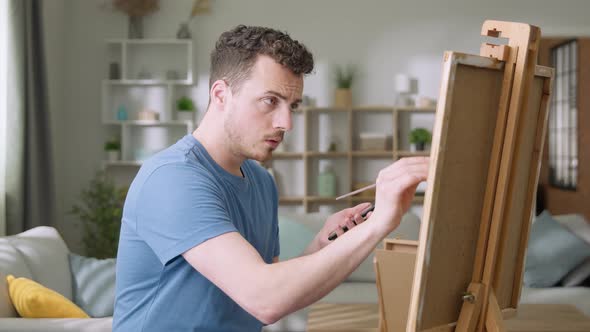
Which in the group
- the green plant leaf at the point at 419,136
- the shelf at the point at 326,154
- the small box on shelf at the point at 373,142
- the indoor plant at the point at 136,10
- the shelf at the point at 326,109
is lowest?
the shelf at the point at 326,154

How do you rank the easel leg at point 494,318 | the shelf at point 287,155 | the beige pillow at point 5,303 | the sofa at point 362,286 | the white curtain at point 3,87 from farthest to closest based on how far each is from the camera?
1. the shelf at point 287,155
2. the white curtain at point 3,87
3. the sofa at point 362,286
4. the beige pillow at point 5,303
5. the easel leg at point 494,318

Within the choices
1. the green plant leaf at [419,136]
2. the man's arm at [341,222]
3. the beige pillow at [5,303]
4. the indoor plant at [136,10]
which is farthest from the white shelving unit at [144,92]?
the man's arm at [341,222]

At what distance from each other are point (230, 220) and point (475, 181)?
0.48 metres

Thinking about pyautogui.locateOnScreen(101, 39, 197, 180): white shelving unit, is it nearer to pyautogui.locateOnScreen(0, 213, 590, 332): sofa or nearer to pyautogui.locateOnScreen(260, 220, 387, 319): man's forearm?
pyautogui.locateOnScreen(0, 213, 590, 332): sofa

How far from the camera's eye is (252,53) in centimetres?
167

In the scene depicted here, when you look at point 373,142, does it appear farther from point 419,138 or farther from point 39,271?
point 39,271

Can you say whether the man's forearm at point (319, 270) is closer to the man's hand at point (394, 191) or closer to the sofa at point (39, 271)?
the man's hand at point (394, 191)

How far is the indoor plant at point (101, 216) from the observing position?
266 inches

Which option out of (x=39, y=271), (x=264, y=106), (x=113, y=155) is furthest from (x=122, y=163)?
(x=264, y=106)

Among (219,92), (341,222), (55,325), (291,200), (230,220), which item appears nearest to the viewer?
(230,220)

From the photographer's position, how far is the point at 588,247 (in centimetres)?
467

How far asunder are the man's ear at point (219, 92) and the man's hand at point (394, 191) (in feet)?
1.55

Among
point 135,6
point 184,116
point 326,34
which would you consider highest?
point 135,6

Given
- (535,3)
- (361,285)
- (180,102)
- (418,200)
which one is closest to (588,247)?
(361,285)
